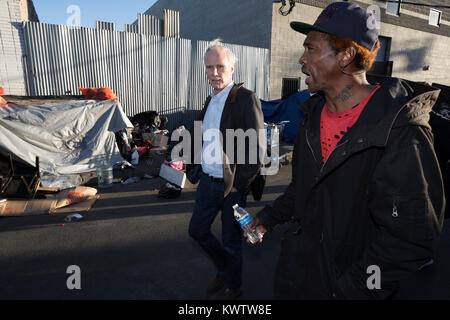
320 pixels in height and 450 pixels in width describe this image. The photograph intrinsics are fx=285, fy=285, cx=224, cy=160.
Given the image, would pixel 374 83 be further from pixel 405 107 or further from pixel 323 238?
pixel 323 238

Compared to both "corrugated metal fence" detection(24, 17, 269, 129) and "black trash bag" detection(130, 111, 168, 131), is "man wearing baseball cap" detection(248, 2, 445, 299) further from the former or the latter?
"corrugated metal fence" detection(24, 17, 269, 129)

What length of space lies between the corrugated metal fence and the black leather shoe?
8949 mm

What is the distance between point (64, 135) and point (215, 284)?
5699mm

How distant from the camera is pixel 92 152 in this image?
7262mm

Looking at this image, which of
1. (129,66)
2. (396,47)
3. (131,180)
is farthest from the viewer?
(396,47)

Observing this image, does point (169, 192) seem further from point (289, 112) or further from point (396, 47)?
point (396, 47)

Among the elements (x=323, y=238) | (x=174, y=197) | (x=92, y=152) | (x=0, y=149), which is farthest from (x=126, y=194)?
(x=323, y=238)

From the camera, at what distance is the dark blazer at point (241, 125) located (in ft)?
9.07

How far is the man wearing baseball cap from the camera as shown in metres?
1.28

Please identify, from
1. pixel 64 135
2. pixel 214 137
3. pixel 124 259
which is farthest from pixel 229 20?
A: pixel 124 259

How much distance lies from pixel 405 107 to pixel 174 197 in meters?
5.34

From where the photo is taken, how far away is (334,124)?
1746mm

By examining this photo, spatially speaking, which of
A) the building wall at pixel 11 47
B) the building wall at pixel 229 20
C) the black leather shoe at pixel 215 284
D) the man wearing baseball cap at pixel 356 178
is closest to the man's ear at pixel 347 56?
the man wearing baseball cap at pixel 356 178

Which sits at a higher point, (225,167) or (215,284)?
(225,167)
